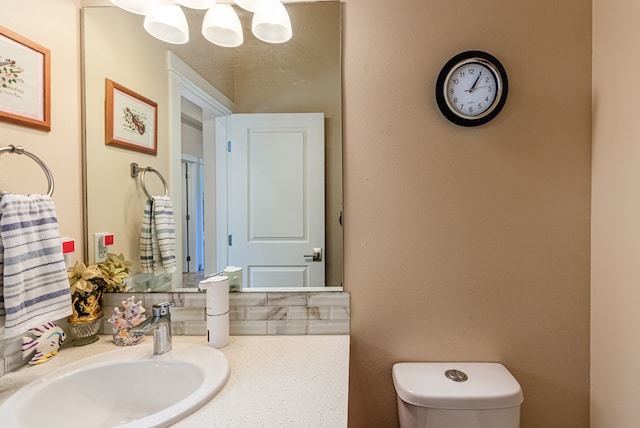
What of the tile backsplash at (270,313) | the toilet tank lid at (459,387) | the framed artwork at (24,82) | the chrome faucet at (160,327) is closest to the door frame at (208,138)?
the tile backsplash at (270,313)

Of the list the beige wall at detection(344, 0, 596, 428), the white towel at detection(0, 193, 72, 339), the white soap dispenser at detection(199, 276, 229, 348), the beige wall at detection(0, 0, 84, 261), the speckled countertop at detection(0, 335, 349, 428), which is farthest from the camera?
the beige wall at detection(344, 0, 596, 428)

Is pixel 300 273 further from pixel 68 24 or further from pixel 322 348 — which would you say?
pixel 68 24

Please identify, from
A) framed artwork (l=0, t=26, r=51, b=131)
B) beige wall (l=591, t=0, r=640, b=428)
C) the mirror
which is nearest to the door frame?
the mirror

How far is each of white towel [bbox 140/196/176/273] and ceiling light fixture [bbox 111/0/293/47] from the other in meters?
0.57

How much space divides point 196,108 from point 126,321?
74cm

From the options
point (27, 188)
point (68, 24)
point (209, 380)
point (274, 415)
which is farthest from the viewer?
point (68, 24)

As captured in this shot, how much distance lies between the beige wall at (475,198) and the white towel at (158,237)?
2.07 ft

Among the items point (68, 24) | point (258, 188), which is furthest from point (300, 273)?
point (68, 24)

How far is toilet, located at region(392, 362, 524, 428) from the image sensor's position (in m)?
0.93

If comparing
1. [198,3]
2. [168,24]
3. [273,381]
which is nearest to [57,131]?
[168,24]

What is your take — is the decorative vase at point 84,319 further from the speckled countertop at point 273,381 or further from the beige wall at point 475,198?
the beige wall at point 475,198

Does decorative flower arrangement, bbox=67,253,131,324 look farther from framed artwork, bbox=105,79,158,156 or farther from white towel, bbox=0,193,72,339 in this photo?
framed artwork, bbox=105,79,158,156

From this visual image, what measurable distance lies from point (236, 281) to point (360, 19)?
100 centimetres

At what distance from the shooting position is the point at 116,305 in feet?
3.68
